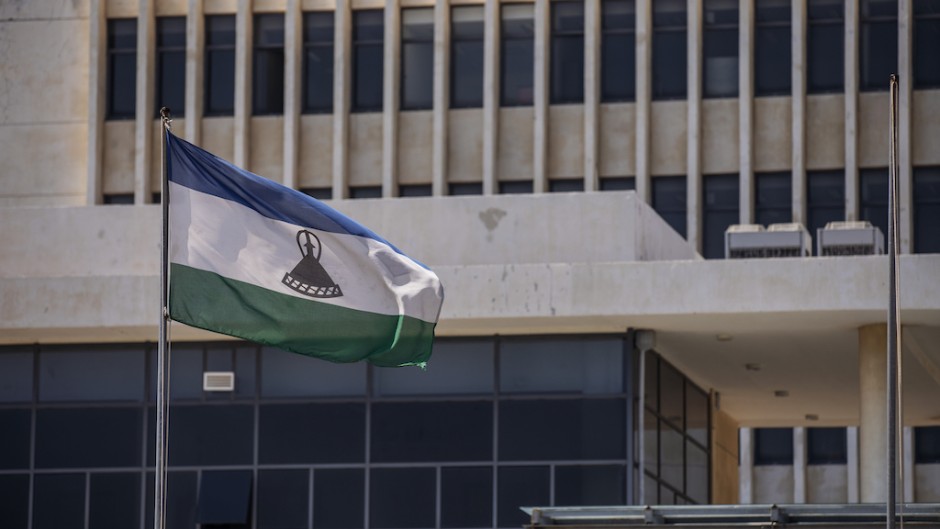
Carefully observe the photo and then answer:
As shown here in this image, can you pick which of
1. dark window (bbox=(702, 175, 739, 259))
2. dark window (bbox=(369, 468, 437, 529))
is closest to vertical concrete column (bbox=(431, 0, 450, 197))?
dark window (bbox=(702, 175, 739, 259))

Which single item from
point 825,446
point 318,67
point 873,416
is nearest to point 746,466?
point 825,446

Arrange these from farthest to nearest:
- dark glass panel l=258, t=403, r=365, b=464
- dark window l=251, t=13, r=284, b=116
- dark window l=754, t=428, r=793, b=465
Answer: dark window l=754, t=428, r=793, b=465, dark window l=251, t=13, r=284, b=116, dark glass panel l=258, t=403, r=365, b=464

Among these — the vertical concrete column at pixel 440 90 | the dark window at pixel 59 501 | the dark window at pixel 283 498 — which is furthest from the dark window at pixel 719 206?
the dark window at pixel 59 501

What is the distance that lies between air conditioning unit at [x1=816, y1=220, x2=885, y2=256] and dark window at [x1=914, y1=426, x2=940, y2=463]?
20778mm

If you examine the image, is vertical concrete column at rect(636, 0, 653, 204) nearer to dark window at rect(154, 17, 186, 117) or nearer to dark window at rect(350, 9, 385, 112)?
dark window at rect(350, 9, 385, 112)

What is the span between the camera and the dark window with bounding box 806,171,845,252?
45250 millimetres

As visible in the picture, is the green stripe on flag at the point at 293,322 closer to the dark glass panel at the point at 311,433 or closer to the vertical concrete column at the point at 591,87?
the dark glass panel at the point at 311,433

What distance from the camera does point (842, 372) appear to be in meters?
30.9

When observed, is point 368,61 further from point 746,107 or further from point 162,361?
point 162,361

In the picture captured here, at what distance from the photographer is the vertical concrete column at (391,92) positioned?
46.2 m

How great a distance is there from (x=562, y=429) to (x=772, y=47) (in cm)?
2074

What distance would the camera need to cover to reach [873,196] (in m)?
45.1

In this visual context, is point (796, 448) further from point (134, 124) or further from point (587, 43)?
point (134, 124)

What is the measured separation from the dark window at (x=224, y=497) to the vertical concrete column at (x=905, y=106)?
21683 mm
